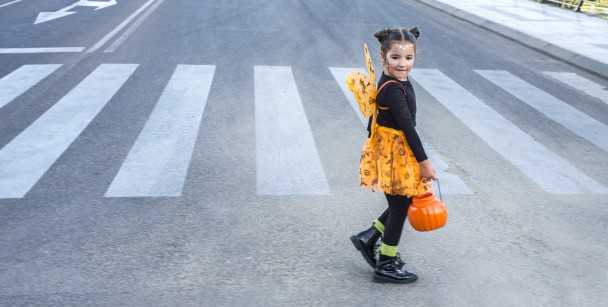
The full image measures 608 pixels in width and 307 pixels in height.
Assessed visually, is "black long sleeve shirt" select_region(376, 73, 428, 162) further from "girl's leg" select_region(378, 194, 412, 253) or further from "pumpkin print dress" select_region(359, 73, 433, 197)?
"girl's leg" select_region(378, 194, 412, 253)

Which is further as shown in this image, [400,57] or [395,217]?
[395,217]

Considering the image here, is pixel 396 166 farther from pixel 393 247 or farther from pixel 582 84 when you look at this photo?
pixel 582 84

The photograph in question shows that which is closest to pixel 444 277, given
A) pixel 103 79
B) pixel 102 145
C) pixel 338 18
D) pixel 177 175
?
pixel 177 175

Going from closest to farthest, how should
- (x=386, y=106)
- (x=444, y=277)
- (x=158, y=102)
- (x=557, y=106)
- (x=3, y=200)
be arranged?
1. (x=386, y=106)
2. (x=444, y=277)
3. (x=3, y=200)
4. (x=158, y=102)
5. (x=557, y=106)

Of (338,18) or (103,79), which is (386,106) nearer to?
(103,79)

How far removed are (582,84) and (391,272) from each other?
6.75 metres

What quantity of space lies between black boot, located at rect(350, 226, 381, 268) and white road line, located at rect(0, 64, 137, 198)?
2.54 meters

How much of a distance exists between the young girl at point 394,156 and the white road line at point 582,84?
19.0 ft

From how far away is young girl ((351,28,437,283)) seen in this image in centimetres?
335

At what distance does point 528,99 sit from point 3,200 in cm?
606

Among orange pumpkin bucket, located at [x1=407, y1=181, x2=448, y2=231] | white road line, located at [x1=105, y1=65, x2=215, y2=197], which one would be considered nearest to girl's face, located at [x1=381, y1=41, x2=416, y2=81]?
orange pumpkin bucket, located at [x1=407, y1=181, x2=448, y2=231]


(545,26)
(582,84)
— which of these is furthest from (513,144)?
(545,26)

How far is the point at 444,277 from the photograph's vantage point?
3.72 m

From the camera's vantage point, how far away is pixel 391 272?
143 inches
